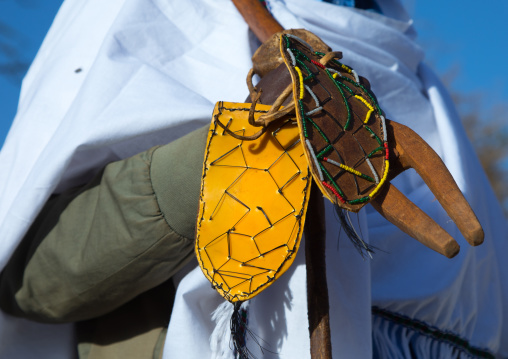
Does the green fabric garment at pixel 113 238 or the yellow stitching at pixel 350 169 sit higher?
the green fabric garment at pixel 113 238

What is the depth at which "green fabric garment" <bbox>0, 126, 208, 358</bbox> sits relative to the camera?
80cm

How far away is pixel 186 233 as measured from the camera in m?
0.80

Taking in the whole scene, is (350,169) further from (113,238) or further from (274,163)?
(113,238)

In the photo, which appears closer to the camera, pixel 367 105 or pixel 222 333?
pixel 367 105

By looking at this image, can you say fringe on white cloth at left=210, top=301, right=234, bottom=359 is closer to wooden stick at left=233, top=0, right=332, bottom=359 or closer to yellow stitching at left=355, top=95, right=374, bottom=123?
wooden stick at left=233, top=0, right=332, bottom=359

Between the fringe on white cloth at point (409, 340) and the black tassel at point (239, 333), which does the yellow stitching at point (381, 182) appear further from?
the fringe on white cloth at point (409, 340)

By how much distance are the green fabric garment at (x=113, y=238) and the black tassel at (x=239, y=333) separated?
0.11 m

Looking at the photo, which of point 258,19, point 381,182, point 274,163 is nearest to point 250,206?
point 274,163

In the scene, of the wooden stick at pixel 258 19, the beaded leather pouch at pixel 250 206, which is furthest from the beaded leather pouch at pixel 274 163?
the wooden stick at pixel 258 19

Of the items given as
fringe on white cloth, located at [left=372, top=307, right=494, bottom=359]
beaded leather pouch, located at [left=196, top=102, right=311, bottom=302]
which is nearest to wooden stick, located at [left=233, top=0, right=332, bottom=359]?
beaded leather pouch, located at [left=196, top=102, right=311, bottom=302]

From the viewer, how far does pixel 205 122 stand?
35.7 inches

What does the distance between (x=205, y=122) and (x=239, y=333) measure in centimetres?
31

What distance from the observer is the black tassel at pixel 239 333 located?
0.79m

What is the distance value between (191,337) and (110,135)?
0.31 meters
